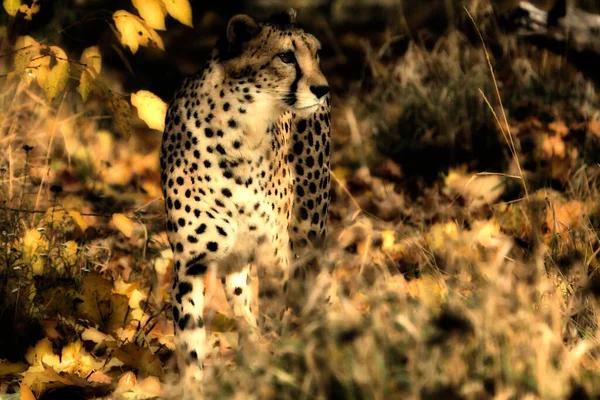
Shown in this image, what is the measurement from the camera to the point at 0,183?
5020mm

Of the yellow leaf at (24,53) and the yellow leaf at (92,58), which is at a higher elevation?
the yellow leaf at (24,53)

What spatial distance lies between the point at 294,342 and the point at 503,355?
0.58 m

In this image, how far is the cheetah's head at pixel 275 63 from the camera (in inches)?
159

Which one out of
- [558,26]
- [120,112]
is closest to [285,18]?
[120,112]

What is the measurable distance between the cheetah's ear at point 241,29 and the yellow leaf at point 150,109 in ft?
1.59

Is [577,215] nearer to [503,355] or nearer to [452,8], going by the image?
[503,355]

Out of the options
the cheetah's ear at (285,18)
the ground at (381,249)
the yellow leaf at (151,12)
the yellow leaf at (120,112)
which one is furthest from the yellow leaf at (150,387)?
the cheetah's ear at (285,18)

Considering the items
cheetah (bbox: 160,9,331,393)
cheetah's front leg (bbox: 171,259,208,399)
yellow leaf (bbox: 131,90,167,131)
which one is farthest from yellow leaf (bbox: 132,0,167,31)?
cheetah's front leg (bbox: 171,259,208,399)

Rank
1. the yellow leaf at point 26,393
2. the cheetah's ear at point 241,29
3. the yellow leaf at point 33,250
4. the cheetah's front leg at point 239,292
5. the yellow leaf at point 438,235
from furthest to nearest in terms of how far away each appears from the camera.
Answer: the yellow leaf at point 438,235
the cheetah's front leg at point 239,292
the yellow leaf at point 33,250
the cheetah's ear at point 241,29
the yellow leaf at point 26,393

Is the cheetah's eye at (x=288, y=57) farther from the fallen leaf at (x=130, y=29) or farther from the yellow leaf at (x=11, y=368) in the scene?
the yellow leaf at (x=11, y=368)

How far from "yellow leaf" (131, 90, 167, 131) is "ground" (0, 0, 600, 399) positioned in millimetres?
137

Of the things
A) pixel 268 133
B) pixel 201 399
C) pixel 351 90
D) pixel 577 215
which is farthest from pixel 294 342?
pixel 351 90

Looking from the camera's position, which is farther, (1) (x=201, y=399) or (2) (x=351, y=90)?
(2) (x=351, y=90)

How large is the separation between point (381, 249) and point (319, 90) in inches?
52.7
